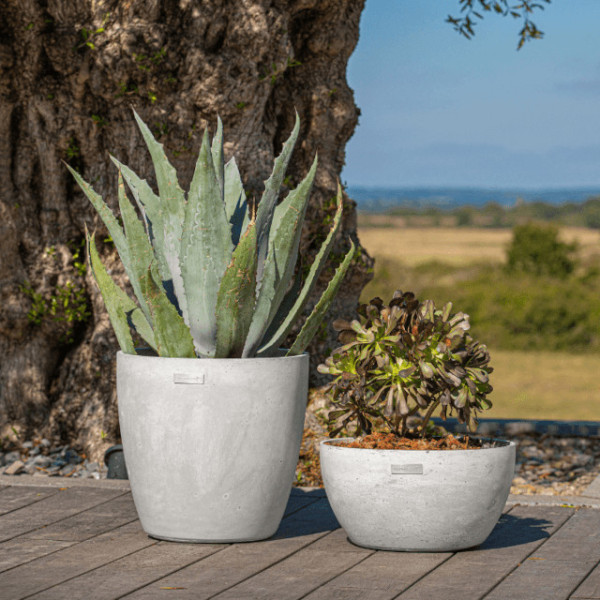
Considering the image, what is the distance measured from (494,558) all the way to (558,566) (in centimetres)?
24

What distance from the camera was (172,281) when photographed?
4.07 meters

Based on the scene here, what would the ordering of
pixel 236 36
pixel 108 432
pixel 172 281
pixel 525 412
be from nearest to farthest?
pixel 172 281, pixel 236 36, pixel 108 432, pixel 525 412

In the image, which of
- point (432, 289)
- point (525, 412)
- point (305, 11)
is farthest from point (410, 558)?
point (432, 289)

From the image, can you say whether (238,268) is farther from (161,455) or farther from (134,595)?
(134,595)

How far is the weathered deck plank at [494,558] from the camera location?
3262 mm

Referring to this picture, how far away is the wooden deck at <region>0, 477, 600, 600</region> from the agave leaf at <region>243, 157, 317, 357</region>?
827 mm

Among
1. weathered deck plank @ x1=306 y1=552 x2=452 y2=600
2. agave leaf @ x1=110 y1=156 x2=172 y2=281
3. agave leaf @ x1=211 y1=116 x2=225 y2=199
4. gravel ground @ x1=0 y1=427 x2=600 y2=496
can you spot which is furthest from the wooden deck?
agave leaf @ x1=211 y1=116 x2=225 y2=199

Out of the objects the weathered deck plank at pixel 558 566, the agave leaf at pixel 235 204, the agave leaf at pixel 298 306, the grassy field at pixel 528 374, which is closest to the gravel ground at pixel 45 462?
the agave leaf at pixel 298 306

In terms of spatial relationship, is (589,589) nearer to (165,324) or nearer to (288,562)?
(288,562)

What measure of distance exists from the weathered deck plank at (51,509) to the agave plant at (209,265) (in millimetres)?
869

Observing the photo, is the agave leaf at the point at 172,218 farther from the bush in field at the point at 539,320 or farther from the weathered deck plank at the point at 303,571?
the bush in field at the point at 539,320

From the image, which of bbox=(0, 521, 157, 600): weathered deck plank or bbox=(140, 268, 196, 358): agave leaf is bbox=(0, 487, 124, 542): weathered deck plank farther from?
bbox=(140, 268, 196, 358): agave leaf

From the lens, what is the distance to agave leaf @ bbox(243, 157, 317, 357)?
12.9 ft

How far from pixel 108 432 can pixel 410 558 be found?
289 centimetres
